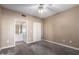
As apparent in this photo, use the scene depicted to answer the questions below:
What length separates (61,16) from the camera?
415 cm

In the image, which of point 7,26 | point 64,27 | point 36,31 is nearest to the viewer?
point 7,26

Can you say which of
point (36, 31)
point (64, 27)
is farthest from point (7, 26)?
point (64, 27)

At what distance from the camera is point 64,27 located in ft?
12.8

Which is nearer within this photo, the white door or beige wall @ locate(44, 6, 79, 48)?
beige wall @ locate(44, 6, 79, 48)

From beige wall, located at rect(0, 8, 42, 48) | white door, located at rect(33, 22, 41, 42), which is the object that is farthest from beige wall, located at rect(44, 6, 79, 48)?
beige wall, located at rect(0, 8, 42, 48)

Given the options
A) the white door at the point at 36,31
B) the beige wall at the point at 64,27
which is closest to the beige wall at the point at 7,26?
the white door at the point at 36,31

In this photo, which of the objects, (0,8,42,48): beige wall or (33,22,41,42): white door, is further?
(33,22,41,42): white door

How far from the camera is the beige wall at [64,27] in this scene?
326cm

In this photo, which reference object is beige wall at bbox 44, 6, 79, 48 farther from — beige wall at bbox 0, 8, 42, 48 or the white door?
beige wall at bbox 0, 8, 42, 48

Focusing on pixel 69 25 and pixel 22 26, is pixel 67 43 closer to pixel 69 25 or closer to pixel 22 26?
pixel 69 25

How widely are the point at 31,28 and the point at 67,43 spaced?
2771 millimetres

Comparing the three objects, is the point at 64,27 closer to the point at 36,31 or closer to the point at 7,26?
the point at 36,31

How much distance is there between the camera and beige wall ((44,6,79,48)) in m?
3.26
